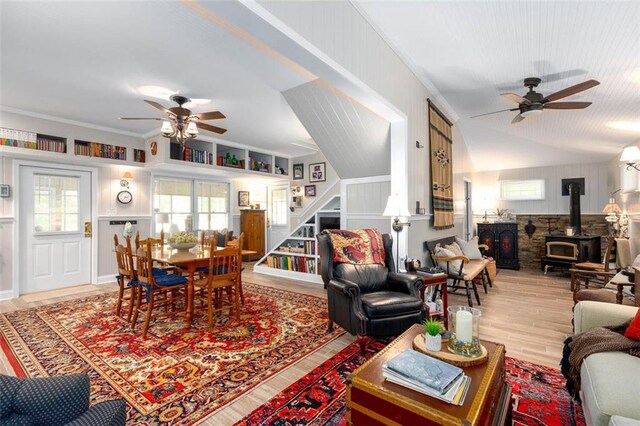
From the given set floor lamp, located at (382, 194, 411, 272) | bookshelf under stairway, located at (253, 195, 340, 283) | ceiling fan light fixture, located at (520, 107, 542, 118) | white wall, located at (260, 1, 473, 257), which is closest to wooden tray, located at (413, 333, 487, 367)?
floor lamp, located at (382, 194, 411, 272)

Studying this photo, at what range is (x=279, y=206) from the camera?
8242 millimetres

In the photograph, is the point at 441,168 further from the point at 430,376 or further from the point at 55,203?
the point at 55,203

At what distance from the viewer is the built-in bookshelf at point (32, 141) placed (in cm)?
432

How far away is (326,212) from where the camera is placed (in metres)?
5.46

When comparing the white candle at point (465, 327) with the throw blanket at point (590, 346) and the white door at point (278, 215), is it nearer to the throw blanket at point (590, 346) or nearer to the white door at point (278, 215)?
the throw blanket at point (590, 346)

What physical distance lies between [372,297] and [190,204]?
533 centimetres

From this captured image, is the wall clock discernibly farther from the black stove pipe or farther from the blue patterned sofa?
the black stove pipe

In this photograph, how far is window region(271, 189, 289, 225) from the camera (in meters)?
8.16

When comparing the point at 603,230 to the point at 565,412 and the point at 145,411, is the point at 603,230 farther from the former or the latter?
the point at 145,411

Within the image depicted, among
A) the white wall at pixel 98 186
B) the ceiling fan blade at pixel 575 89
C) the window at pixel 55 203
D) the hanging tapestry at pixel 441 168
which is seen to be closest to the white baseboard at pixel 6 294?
the white wall at pixel 98 186

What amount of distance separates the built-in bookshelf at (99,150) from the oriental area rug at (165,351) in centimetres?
255

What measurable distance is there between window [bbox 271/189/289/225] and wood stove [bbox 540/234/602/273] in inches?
238

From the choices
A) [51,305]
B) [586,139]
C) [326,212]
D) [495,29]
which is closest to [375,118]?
[495,29]

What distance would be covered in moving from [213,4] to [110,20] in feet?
4.99
